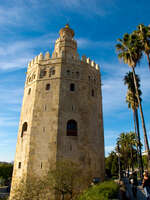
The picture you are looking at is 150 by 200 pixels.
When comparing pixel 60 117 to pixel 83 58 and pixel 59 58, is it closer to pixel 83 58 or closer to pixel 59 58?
pixel 59 58

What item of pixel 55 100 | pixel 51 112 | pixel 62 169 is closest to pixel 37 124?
pixel 51 112

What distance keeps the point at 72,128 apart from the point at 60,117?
199cm

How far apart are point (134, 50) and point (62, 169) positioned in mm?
14440

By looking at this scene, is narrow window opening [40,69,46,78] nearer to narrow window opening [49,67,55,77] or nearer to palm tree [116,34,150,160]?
narrow window opening [49,67,55,77]

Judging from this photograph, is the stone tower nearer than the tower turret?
Yes

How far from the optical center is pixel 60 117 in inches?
813

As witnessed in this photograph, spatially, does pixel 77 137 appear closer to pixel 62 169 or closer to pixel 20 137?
pixel 62 169

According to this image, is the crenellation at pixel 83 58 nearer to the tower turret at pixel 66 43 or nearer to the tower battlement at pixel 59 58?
the tower battlement at pixel 59 58

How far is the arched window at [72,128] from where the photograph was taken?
67.6ft

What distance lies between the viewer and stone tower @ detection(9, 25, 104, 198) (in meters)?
19.5

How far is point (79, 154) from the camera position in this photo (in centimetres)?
1989

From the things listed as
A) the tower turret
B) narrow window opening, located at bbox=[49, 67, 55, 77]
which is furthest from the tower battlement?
the tower turret

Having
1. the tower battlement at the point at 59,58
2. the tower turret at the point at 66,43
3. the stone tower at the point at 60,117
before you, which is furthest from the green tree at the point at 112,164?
the tower turret at the point at 66,43

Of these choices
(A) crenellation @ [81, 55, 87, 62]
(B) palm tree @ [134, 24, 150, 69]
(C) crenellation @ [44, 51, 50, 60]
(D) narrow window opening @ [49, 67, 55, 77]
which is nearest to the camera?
(B) palm tree @ [134, 24, 150, 69]
